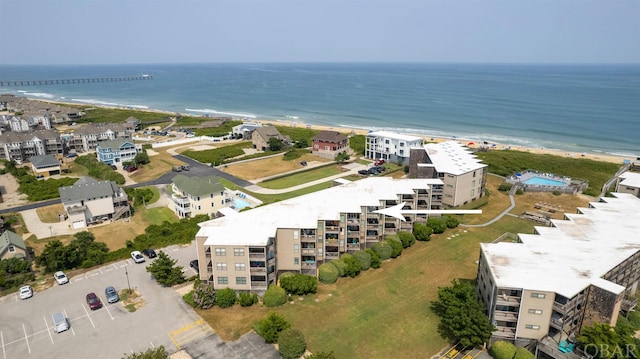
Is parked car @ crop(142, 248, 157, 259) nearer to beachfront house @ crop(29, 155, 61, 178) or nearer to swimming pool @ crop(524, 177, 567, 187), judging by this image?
beachfront house @ crop(29, 155, 61, 178)

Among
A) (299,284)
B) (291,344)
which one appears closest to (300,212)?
(299,284)

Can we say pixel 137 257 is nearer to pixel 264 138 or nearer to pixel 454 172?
pixel 454 172

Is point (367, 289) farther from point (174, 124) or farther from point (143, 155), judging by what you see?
point (174, 124)

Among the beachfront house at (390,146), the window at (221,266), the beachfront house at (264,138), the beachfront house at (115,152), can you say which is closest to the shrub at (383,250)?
the window at (221,266)

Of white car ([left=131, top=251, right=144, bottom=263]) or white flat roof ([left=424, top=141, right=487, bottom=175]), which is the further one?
white flat roof ([left=424, top=141, right=487, bottom=175])

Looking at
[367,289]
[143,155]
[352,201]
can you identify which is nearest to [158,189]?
[143,155]

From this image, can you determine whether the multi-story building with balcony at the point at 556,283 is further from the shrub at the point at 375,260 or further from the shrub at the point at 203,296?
the shrub at the point at 203,296

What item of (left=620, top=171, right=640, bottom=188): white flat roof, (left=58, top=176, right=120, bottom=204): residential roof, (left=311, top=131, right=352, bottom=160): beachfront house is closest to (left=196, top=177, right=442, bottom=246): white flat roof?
(left=58, top=176, right=120, bottom=204): residential roof
